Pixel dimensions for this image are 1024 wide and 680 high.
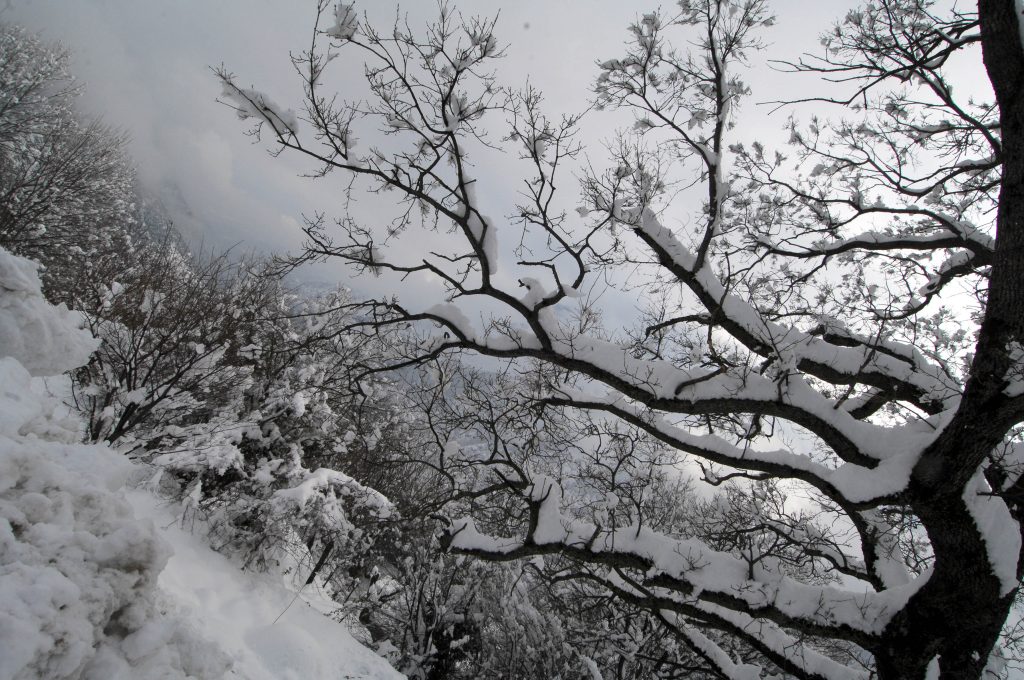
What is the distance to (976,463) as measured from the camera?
3.25 metres

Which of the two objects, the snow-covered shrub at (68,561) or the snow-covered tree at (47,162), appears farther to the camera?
the snow-covered tree at (47,162)

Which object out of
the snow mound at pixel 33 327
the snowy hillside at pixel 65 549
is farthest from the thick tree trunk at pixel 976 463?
the snow mound at pixel 33 327

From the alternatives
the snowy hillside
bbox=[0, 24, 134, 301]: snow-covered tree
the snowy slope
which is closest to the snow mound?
the snowy hillside

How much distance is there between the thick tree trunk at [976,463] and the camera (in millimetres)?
3031

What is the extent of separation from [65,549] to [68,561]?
0.06 meters

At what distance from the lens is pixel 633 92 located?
557 centimetres

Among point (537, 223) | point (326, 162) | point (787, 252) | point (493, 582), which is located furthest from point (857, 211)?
point (493, 582)

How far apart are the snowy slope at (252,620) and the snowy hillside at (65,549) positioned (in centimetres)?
94

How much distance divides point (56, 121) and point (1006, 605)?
1143 inches

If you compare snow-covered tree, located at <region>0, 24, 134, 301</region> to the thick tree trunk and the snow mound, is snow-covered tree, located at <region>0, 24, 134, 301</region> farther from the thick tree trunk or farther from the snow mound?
the thick tree trunk

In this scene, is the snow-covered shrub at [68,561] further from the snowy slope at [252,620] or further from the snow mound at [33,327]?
the snowy slope at [252,620]

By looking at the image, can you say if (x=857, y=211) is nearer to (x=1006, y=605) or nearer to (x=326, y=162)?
(x=1006, y=605)

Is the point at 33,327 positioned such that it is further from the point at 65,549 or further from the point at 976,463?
the point at 976,463

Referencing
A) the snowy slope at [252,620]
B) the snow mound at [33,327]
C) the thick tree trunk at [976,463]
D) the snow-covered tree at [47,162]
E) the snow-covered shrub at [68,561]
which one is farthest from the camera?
Answer: the snow-covered tree at [47,162]
